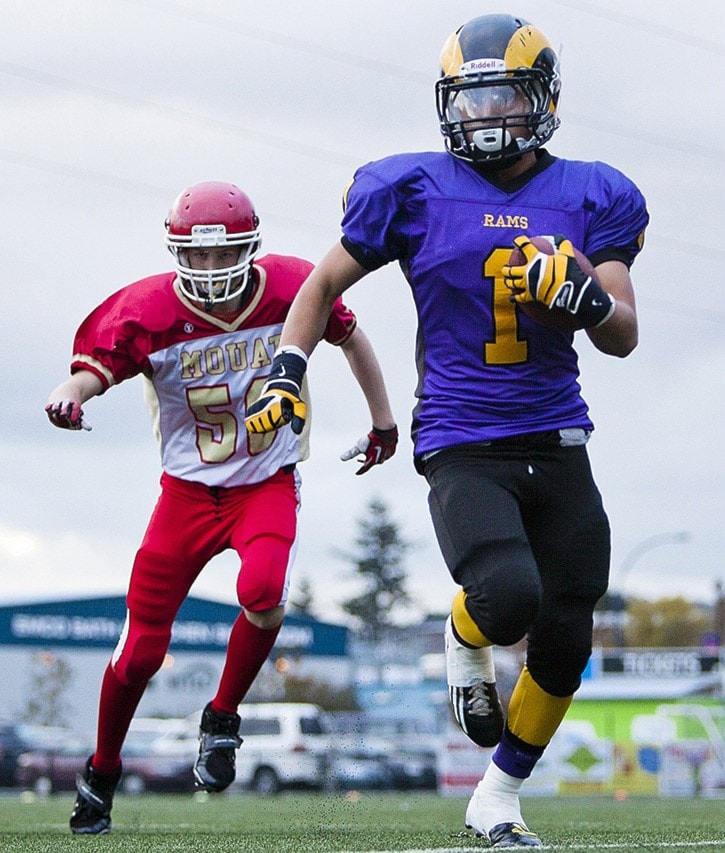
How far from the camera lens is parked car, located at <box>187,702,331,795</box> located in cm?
2478

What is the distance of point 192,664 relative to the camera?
4497 cm

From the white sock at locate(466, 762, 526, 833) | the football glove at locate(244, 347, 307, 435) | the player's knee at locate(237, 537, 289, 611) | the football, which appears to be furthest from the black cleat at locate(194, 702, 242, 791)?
the football

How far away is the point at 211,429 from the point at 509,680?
106ft

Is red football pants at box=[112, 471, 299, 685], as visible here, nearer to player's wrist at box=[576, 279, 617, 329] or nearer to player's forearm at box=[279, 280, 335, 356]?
player's forearm at box=[279, 280, 335, 356]

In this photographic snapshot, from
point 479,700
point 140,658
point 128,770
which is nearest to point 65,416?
point 140,658

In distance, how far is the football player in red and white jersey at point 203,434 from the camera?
218 inches

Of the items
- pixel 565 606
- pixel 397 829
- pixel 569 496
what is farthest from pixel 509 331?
pixel 397 829

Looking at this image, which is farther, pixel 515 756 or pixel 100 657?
pixel 100 657

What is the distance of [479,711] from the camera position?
444 centimetres

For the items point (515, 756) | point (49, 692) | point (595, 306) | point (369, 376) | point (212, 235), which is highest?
point (49, 692)

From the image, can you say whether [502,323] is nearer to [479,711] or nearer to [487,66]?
[487,66]

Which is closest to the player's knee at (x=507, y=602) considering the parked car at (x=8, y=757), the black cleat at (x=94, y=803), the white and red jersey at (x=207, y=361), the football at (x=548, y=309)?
the football at (x=548, y=309)

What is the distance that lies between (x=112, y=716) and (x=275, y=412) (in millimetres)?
2062

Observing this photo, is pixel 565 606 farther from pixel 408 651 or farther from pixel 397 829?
pixel 408 651
